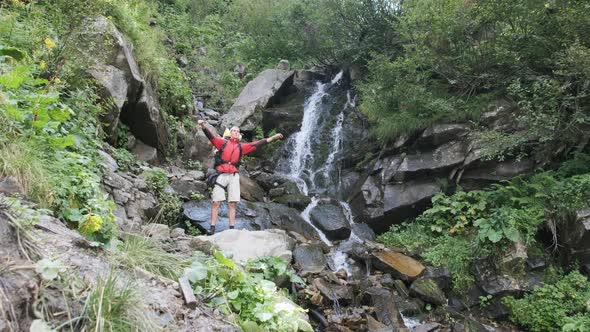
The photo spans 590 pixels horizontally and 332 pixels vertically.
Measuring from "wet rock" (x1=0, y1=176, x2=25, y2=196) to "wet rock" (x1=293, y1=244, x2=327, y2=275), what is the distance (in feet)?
16.8

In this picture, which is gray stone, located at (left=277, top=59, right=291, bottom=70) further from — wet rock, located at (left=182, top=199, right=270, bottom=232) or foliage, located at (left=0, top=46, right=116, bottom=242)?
foliage, located at (left=0, top=46, right=116, bottom=242)

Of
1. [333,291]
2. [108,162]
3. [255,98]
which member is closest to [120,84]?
[108,162]

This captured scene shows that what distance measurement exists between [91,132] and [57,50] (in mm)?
1409

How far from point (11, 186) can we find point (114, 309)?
1.81m

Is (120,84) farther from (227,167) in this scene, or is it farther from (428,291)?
(428,291)

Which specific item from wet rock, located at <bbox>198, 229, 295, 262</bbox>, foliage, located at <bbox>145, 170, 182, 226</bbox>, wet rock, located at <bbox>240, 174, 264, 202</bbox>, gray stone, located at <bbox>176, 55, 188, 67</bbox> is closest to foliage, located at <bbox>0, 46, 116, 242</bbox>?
wet rock, located at <bbox>198, 229, 295, 262</bbox>

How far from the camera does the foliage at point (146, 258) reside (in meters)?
3.02

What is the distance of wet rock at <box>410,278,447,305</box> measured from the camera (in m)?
7.68

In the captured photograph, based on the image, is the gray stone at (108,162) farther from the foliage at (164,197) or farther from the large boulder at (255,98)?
the large boulder at (255,98)

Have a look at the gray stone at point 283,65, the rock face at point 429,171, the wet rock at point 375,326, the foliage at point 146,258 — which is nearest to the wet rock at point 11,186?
the foliage at point 146,258

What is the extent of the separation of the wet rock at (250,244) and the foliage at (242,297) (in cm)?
254

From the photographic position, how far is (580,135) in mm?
8688

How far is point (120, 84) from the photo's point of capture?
318 inches

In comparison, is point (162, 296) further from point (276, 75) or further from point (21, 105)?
point (276, 75)
